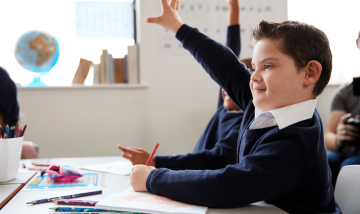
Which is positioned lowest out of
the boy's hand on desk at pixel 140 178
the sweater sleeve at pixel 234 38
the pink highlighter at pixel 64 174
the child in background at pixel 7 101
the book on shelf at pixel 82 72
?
the pink highlighter at pixel 64 174

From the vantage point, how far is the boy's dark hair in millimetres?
684

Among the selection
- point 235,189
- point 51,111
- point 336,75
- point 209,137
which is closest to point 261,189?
point 235,189

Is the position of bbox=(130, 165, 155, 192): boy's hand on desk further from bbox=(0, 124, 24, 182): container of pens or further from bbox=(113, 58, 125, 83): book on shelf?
bbox=(113, 58, 125, 83): book on shelf

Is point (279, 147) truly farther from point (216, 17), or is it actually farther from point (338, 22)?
point (338, 22)

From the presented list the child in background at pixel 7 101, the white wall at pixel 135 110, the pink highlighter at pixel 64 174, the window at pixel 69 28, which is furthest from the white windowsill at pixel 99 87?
the pink highlighter at pixel 64 174

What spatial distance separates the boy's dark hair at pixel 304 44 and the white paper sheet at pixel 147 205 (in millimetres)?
395

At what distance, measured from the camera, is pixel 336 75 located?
2.74 m

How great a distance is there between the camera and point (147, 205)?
637 mm

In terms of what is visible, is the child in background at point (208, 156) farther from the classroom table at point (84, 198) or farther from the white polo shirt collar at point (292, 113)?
the white polo shirt collar at point (292, 113)

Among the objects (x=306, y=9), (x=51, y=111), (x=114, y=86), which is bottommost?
(x=51, y=111)

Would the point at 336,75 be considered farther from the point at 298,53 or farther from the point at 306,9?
the point at 298,53

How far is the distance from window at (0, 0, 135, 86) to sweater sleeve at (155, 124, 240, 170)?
5.15 ft

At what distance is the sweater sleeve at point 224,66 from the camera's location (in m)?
0.91

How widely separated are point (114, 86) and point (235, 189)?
6.28 feet
